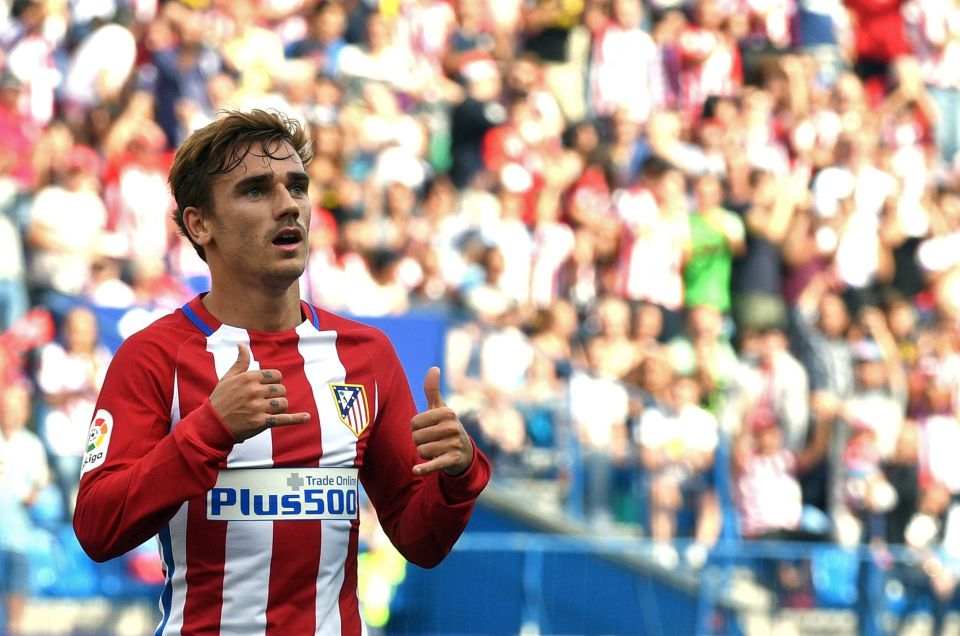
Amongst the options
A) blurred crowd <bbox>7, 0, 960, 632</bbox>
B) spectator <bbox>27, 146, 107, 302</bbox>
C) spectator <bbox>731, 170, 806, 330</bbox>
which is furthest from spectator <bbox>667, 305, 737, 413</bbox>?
spectator <bbox>27, 146, 107, 302</bbox>

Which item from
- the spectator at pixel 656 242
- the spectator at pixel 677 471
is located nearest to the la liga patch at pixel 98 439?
the spectator at pixel 677 471

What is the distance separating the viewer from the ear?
3.75 meters

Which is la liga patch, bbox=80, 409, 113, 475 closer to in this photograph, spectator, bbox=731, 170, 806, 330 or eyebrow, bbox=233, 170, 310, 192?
eyebrow, bbox=233, 170, 310, 192

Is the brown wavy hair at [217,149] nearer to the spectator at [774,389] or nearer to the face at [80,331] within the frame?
the face at [80,331]

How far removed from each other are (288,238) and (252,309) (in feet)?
0.67

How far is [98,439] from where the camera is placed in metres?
3.51

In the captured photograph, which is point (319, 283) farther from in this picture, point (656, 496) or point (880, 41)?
point (880, 41)

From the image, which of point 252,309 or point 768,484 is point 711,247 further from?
point 252,309

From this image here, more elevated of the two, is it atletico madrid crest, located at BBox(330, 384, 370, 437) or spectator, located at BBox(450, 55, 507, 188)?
spectator, located at BBox(450, 55, 507, 188)

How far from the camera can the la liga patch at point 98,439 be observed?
3482 mm

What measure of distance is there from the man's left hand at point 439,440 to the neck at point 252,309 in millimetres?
460

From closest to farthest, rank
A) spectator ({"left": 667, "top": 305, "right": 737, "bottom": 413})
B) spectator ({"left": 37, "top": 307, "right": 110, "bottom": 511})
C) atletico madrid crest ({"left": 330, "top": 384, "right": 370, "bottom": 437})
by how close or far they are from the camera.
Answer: atletico madrid crest ({"left": 330, "top": 384, "right": 370, "bottom": 437}) → spectator ({"left": 37, "top": 307, "right": 110, "bottom": 511}) → spectator ({"left": 667, "top": 305, "right": 737, "bottom": 413})

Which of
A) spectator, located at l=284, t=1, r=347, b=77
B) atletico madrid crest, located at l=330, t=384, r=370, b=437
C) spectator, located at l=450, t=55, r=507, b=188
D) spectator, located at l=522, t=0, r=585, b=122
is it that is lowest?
atletico madrid crest, located at l=330, t=384, r=370, b=437

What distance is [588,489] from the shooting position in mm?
10828
